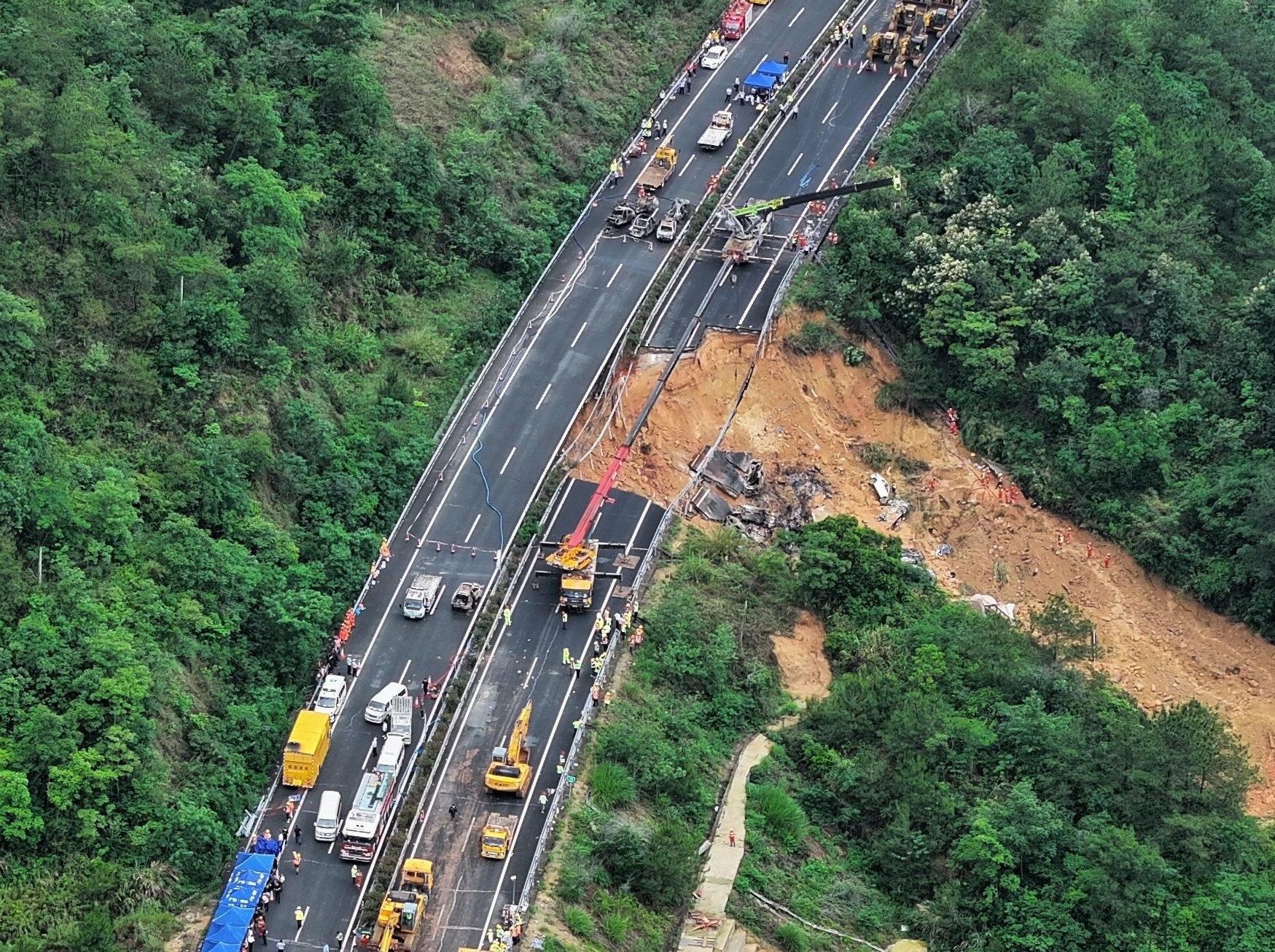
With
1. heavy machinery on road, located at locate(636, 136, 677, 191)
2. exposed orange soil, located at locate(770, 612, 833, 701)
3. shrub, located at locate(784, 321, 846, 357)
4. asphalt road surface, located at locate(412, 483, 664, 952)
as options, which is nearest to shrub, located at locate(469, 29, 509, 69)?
heavy machinery on road, located at locate(636, 136, 677, 191)

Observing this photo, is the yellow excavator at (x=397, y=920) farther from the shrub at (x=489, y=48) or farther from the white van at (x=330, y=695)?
the shrub at (x=489, y=48)

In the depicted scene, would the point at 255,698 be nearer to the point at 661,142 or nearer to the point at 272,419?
the point at 272,419

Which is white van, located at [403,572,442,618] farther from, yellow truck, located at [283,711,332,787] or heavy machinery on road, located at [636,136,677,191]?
heavy machinery on road, located at [636,136,677,191]

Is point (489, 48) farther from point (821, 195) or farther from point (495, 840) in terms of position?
point (495, 840)

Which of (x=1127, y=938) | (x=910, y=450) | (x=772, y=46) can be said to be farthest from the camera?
(x=772, y=46)

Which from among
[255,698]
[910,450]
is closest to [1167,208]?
[910,450]

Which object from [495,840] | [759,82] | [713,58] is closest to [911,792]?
[495,840]

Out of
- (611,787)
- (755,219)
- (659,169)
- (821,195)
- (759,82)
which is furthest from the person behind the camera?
(759,82)
